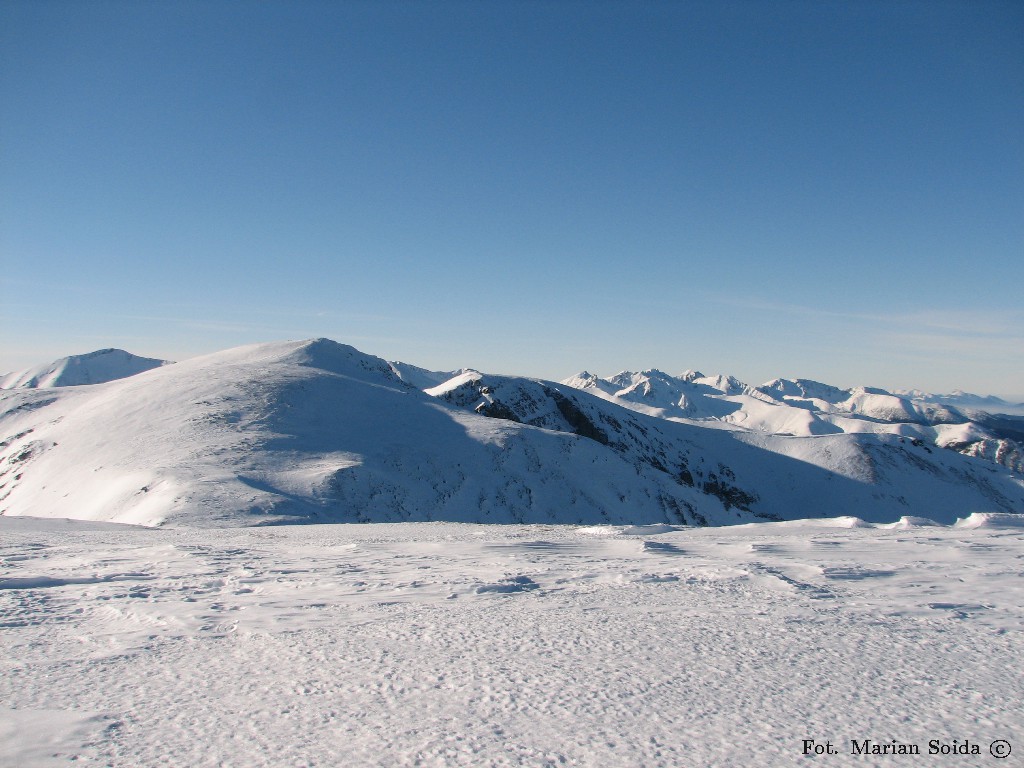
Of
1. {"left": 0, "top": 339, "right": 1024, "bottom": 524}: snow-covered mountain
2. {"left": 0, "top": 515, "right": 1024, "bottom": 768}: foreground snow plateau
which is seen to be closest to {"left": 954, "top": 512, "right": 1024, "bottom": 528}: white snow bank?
{"left": 0, "top": 515, "right": 1024, "bottom": 768}: foreground snow plateau

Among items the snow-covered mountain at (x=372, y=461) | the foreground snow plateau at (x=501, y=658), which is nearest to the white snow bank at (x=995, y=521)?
the foreground snow plateau at (x=501, y=658)

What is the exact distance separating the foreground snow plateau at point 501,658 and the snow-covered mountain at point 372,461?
2151 cm

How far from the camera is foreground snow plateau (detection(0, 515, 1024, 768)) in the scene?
4285 mm

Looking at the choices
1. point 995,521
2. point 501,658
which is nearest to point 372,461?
point 995,521

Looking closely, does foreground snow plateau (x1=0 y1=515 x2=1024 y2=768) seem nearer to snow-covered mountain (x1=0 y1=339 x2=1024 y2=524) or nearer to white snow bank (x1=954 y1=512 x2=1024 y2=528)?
white snow bank (x1=954 y1=512 x2=1024 y2=528)

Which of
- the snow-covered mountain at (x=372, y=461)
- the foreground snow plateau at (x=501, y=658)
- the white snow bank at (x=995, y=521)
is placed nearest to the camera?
the foreground snow plateau at (x=501, y=658)

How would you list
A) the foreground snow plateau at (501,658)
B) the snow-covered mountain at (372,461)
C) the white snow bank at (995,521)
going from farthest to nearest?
the snow-covered mountain at (372,461), the white snow bank at (995,521), the foreground snow plateau at (501,658)

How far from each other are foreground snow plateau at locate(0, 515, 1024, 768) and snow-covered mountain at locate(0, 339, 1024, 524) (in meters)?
21.5

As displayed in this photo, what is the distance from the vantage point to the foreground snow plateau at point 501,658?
4285 mm

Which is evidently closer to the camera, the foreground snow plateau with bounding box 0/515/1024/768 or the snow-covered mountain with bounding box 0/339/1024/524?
the foreground snow plateau with bounding box 0/515/1024/768

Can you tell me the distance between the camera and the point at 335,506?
34.0 m

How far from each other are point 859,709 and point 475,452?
146ft

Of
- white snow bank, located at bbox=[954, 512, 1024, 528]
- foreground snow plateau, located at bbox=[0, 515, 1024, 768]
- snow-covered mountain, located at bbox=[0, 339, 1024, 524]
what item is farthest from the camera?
snow-covered mountain, located at bbox=[0, 339, 1024, 524]

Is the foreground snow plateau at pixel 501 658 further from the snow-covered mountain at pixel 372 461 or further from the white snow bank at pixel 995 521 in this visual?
the snow-covered mountain at pixel 372 461
